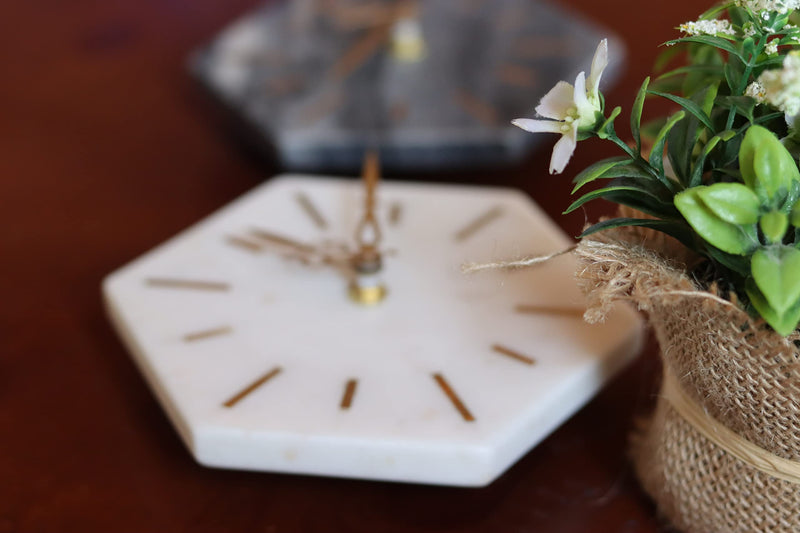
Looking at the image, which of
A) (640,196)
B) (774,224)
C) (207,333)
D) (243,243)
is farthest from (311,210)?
(774,224)

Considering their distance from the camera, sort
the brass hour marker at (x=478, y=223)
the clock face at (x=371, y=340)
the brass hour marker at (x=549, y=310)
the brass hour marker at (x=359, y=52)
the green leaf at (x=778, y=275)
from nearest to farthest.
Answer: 1. the green leaf at (x=778, y=275)
2. the clock face at (x=371, y=340)
3. the brass hour marker at (x=549, y=310)
4. the brass hour marker at (x=478, y=223)
5. the brass hour marker at (x=359, y=52)

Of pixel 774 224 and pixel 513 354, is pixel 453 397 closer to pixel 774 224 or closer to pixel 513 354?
pixel 513 354

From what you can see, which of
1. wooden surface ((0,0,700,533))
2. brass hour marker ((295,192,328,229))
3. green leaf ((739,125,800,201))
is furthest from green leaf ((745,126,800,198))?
brass hour marker ((295,192,328,229))

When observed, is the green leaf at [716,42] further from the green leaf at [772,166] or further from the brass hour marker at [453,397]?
the brass hour marker at [453,397]

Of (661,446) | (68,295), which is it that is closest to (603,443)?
(661,446)

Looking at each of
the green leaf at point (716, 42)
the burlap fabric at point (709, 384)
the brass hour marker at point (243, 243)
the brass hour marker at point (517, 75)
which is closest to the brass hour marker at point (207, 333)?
the brass hour marker at point (243, 243)

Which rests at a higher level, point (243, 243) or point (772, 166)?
point (772, 166)

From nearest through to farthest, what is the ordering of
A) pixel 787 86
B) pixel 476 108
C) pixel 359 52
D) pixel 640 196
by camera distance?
pixel 787 86 < pixel 640 196 < pixel 476 108 < pixel 359 52
